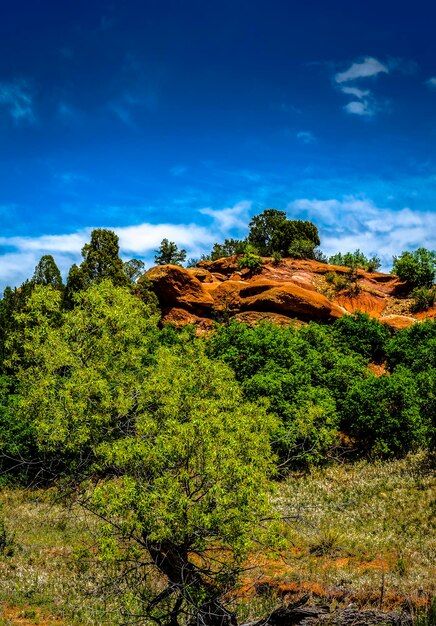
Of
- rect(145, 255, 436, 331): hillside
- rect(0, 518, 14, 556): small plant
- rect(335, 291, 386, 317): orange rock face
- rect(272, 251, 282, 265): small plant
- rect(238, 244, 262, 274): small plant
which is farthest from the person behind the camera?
rect(272, 251, 282, 265): small plant


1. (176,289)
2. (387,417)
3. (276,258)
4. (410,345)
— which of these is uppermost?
(276,258)

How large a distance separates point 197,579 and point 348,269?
5292 cm

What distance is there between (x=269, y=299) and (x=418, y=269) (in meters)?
21.3

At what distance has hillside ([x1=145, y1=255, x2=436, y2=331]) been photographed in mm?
46969

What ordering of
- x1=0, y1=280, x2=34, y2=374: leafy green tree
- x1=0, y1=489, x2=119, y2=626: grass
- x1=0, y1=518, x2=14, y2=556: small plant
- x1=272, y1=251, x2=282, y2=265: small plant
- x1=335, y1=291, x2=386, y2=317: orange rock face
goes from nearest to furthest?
x1=0, y1=489, x2=119, y2=626: grass, x1=0, y1=518, x2=14, y2=556: small plant, x1=0, y1=280, x2=34, y2=374: leafy green tree, x1=335, y1=291, x2=386, y2=317: orange rock face, x1=272, y1=251, x2=282, y2=265: small plant

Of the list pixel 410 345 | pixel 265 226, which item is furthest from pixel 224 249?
pixel 410 345

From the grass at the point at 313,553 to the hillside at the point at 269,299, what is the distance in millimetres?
21154

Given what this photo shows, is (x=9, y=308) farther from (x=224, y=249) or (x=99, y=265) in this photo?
(x=224, y=249)

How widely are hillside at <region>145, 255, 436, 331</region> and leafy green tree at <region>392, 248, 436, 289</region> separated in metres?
1.77

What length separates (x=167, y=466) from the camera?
41.5ft

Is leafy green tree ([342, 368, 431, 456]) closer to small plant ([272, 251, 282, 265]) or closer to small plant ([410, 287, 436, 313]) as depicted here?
small plant ([410, 287, 436, 313])

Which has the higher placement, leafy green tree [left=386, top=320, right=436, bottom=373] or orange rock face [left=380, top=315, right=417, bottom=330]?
orange rock face [left=380, top=315, right=417, bottom=330]

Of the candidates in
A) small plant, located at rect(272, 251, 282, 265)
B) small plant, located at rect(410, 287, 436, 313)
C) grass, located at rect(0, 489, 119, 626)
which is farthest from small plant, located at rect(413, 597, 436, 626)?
small plant, located at rect(272, 251, 282, 265)

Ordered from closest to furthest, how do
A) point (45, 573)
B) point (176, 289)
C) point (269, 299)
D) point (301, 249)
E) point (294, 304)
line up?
point (45, 573), point (294, 304), point (269, 299), point (176, 289), point (301, 249)
